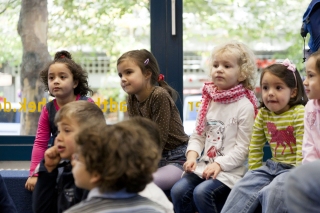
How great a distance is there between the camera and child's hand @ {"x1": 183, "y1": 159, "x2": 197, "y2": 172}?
2.87 metres

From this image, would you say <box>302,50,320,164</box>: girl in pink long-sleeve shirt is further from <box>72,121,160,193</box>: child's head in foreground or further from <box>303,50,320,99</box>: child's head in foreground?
<box>72,121,160,193</box>: child's head in foreground

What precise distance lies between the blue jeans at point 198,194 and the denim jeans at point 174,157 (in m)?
0.17

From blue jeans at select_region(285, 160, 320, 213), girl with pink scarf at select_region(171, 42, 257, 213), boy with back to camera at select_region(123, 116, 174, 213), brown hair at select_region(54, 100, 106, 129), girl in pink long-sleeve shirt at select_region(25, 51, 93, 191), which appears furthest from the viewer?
girl in pink long-sleeve shirt at select_region(25, 51, 93, 191)

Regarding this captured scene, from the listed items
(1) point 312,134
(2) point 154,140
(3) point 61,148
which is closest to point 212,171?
(1) point 312,134

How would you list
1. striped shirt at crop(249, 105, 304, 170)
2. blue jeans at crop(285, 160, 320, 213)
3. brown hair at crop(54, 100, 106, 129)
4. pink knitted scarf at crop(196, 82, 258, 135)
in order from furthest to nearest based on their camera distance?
pink knitted scarf at crop(196, 82, 258, 135)
striped shirt at crop(249, 105, 304, 170)
brown hair at crop(54, 100, 106, 129)
blue jeans at crop(285, 160, 320, 213)

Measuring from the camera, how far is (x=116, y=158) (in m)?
1.61

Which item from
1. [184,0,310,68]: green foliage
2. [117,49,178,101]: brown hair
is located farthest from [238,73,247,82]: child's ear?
[184,0,310,68]: green foliage

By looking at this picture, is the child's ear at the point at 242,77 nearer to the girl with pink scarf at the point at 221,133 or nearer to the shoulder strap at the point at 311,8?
the girl with pink scarf at the point at 221,133

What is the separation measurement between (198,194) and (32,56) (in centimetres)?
154

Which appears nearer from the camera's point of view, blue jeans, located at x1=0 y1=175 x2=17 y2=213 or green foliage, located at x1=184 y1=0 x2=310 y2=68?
blue jeans, located at x1=0 y1=175 x2=17 y2=213

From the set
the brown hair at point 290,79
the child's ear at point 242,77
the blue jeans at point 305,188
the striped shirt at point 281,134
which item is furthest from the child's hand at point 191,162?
the blue jeans at point 305,188

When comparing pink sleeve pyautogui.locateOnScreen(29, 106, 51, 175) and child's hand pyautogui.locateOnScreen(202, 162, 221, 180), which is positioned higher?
pink sleeve pyautogui.locateOnScreen(29, 106, 51, 175)

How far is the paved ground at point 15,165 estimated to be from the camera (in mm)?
3625

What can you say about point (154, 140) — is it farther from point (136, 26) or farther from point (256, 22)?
point (256, 22)
